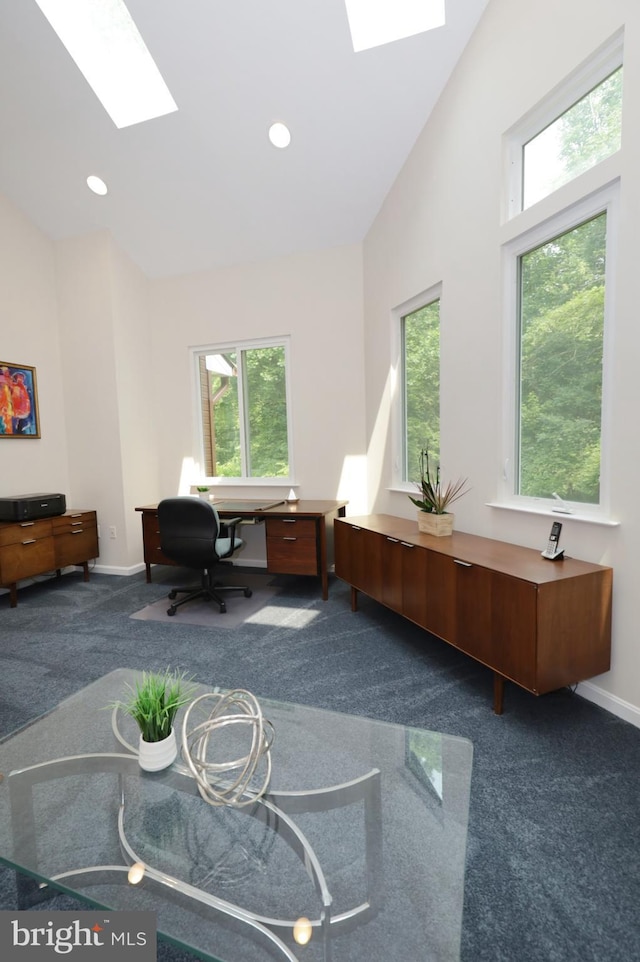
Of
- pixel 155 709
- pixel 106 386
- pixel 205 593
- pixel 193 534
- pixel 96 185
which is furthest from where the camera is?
pixel 106 386

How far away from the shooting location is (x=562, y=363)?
2.39 metres

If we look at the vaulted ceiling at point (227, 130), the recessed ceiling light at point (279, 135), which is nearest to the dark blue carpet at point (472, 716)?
the vaulted ceiling at point (227, 130)

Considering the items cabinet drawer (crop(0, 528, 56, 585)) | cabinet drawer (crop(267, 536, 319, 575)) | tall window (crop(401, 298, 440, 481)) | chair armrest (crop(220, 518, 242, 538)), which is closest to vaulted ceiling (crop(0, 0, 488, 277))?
tall window (crop(401, 298, 440, 481))

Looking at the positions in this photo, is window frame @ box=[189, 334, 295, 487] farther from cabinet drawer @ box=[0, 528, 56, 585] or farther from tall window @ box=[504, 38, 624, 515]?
tall window @ box=[504, 38, 624, 515]

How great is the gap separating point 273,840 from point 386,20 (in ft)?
13.8

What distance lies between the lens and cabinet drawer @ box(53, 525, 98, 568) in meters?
4.29

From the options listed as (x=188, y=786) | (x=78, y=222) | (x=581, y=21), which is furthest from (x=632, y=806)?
(x=78, y=222)

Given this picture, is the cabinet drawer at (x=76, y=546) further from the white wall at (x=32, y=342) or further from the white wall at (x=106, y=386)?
the white wall at (x=32, y=342)

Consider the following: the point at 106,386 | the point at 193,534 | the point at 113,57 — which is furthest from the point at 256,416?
the point at 113,57

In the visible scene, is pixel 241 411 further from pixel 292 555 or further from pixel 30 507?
pixel 30 507

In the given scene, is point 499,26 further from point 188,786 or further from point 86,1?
point 188,786

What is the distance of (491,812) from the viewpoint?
5.18 feet

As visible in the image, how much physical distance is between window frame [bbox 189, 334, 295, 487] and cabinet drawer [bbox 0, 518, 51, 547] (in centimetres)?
157

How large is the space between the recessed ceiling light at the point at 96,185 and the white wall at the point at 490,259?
8.13 feet
